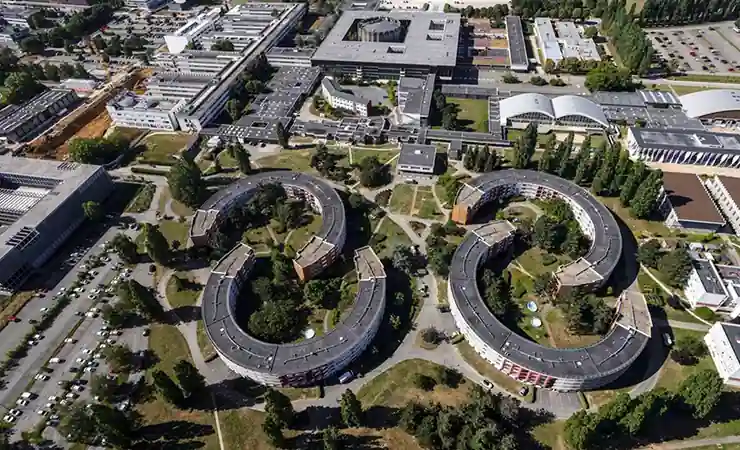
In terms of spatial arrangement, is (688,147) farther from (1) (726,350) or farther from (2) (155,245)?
(2) (155,245)

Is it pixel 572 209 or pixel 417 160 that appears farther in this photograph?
pixel 417 160

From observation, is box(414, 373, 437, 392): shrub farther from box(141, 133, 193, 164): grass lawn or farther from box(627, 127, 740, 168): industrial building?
box(141, 133, 193, 164): grass lawn

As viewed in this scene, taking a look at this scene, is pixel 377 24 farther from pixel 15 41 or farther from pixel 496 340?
pixel 15 41

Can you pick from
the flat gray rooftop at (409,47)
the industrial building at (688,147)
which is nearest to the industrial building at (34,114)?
the flat gray rooftop at (409,47)

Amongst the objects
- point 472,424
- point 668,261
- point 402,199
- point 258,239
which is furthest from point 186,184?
point 668,261

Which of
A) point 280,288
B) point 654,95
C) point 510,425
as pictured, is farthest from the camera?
point 654,95

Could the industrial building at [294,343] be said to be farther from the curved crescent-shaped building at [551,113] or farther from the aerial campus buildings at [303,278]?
the curved crescent-shaped building at [551,113]

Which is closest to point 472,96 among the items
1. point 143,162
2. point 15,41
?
point 143,162
